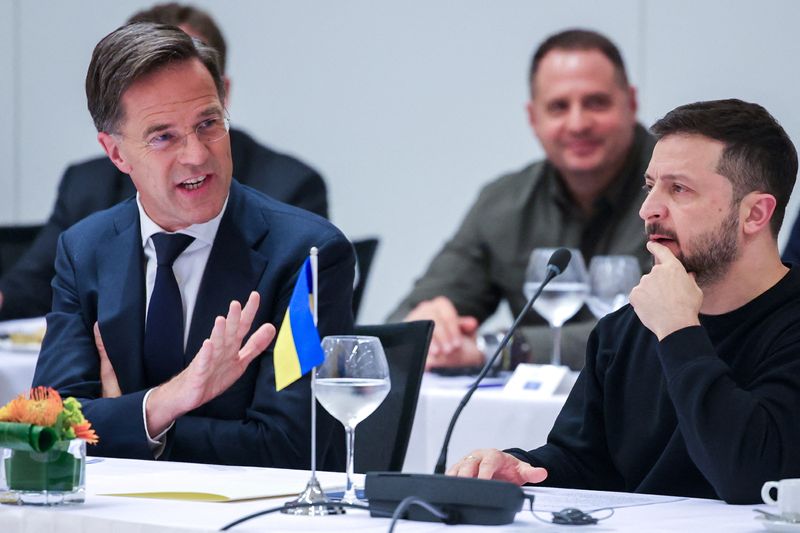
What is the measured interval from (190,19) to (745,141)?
2.60 m

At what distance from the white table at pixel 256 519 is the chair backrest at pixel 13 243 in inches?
133

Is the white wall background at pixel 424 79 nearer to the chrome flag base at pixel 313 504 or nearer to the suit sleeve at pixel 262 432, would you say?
the suit sleeve at pixel 262 432

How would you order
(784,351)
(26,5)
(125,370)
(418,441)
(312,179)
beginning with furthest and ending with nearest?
1. (26,5)
2. (312,179)
3. (418,441)
4. (125,370)
5. (784,351)

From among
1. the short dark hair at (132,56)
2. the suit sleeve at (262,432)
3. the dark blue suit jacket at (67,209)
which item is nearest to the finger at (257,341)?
the suit sleeve at (262,432)

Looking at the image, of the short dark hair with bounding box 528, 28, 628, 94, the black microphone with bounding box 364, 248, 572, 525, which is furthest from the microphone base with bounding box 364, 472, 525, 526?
the short dark hair with bounding box 528, 28, 628, 94

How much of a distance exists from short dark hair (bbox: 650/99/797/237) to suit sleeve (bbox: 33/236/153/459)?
1044 mm

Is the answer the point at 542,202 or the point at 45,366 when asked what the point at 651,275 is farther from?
the point at 542,202

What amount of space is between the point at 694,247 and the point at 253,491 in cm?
77

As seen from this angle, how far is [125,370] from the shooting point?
2.58 m

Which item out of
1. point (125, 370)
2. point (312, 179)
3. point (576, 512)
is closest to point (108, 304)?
point (125, 370)

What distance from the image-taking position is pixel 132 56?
101 inches

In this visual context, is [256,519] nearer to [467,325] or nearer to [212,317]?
[212,317]

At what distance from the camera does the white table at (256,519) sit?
1.55 meters

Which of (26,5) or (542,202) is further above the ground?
(26,5)
